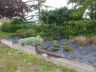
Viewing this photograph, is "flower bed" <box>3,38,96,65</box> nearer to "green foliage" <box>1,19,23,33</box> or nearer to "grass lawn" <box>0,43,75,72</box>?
"grass lawn" <box>0,43,75,72</box>

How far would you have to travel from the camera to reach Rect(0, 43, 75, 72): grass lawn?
814 centimetres

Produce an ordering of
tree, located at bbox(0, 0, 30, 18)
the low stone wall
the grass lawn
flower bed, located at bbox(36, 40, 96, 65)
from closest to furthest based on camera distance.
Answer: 1. the low stone wall
2. the grass lawn
3. flower bed, located at bbox(36, 40, 96, 65)
4. tree, located at bbox(0, 0, 30, 18)

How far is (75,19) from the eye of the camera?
51.8 feet

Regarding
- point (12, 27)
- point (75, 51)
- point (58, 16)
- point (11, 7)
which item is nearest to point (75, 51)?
point (75, 51)

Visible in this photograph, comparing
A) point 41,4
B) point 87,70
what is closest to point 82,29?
point 87,70

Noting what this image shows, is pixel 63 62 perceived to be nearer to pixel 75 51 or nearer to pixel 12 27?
pixel 75 51

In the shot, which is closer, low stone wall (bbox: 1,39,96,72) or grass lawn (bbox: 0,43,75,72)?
low stone wall (bbox: 1,39,96,72)

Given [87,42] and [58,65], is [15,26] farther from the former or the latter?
[58,65]

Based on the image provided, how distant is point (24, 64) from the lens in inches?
349

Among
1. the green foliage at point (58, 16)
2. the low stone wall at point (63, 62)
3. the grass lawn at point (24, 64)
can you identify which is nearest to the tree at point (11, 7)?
the green foliage at point (58, 16)

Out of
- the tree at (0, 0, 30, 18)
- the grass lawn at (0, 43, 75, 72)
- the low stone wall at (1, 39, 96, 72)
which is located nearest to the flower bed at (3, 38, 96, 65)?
the low stone wall at (1, 39, 96, 72)

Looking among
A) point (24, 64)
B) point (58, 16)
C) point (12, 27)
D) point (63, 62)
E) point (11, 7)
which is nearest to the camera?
point (63, 62)

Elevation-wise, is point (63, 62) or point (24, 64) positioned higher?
point (63, 62)

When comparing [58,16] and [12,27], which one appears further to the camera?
[12,27]
